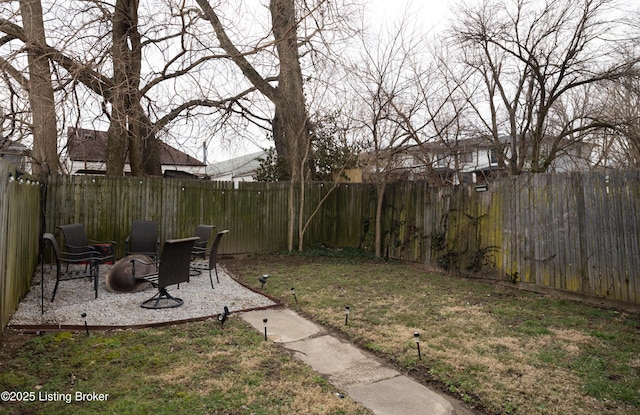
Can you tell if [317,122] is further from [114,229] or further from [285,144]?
[114,229]

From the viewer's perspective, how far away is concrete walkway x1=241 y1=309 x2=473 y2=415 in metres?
2.70

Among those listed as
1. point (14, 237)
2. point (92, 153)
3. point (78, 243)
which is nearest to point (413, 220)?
point (78, 243)

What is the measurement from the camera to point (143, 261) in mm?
5691

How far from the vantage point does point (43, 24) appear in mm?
6578

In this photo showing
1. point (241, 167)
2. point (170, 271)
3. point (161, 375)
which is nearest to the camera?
point (161, 375)

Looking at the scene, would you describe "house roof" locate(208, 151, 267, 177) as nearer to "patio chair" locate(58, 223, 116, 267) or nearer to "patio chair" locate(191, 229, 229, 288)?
"patio chair" locate(191, 229, 229, 288)

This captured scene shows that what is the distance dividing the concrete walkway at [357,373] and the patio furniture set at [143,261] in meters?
1.15

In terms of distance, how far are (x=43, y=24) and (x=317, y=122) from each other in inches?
242

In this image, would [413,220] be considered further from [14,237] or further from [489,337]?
[14,237]

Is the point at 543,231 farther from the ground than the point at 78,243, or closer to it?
farther from the ground

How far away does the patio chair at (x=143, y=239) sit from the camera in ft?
23.8

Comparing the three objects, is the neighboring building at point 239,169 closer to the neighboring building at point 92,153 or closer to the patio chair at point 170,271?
the neighboring building at point 92,153

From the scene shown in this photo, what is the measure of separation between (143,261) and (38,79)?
3416mm

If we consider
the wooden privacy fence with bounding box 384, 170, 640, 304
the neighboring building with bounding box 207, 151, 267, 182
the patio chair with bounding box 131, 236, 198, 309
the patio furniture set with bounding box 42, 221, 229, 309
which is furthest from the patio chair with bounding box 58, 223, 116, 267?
the neighboring building with bounding box 207, 151, 267, 182
